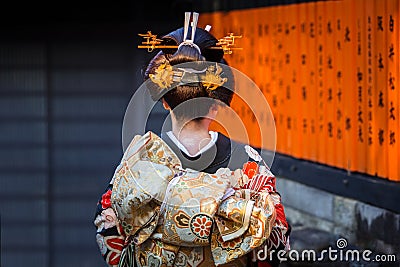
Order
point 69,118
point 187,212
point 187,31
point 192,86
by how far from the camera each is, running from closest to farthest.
Answer: point 187,212 < point 192,86 < point 187,31 < point 69,118

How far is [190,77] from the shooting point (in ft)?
13.3

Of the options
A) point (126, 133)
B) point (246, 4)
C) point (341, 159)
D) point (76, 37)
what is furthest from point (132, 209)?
point (246, 4)

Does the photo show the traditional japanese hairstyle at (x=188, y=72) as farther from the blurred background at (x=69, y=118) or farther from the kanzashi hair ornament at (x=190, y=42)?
the blurred background at (x=69, y=118)

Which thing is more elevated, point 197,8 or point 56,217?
point 197,8

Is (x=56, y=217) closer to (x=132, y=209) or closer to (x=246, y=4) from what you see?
(x=246, y=4)

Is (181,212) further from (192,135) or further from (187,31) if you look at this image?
(187,31)

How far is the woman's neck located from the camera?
13.5 feet

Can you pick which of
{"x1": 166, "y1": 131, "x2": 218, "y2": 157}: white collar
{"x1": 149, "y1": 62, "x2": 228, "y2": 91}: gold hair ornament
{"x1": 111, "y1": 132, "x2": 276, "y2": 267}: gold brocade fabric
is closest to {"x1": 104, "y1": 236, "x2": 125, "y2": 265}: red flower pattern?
{"x1": 111, "y1": 132, "x2": 276, "y2": 267}: gold brocade fabric

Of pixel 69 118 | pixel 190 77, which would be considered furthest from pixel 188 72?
pixel 69 118

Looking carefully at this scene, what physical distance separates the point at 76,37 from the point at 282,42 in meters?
2.72

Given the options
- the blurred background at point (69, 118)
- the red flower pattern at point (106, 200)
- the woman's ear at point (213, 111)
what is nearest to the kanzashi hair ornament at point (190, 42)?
the woman's ear at point (213, 111)

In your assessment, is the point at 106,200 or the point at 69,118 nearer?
the point at 106,200

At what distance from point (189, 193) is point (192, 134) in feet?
1.27

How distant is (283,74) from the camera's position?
11.3m
